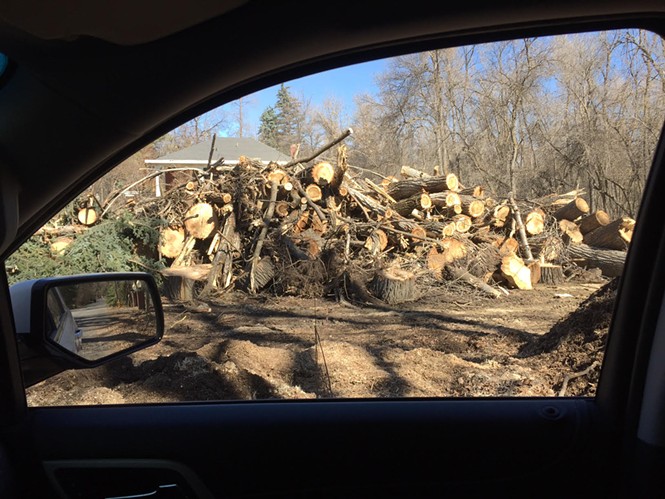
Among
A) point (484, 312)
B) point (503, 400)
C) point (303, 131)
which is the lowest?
point (484, 312)

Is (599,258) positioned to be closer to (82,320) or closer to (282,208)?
(282,208)

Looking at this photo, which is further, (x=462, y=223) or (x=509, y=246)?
(x=462, y=223)

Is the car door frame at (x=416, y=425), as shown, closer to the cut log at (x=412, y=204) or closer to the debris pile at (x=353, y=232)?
the debris pile at (x=353, y=232)

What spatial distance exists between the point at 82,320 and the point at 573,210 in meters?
9.06

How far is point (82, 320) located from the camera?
6.88 feet

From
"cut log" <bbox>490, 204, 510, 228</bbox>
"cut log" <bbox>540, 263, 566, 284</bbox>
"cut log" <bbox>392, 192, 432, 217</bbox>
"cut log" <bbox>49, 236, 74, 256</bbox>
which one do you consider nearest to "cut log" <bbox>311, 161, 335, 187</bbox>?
"cut log" <bbox>392, 192, 432, 217</bbox>

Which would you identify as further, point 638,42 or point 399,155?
point 399,155

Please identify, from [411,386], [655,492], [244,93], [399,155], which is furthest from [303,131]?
[655,492]

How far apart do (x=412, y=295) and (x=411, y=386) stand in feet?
13.6

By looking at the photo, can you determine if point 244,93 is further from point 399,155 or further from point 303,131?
point 303,131

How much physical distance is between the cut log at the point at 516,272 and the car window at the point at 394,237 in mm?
37

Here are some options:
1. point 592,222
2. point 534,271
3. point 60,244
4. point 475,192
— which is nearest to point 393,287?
point 534,271

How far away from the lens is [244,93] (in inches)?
62.6

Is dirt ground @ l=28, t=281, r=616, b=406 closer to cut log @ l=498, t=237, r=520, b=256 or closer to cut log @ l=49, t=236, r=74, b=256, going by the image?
cut log @ l=49, t=236, r=74, b=256
